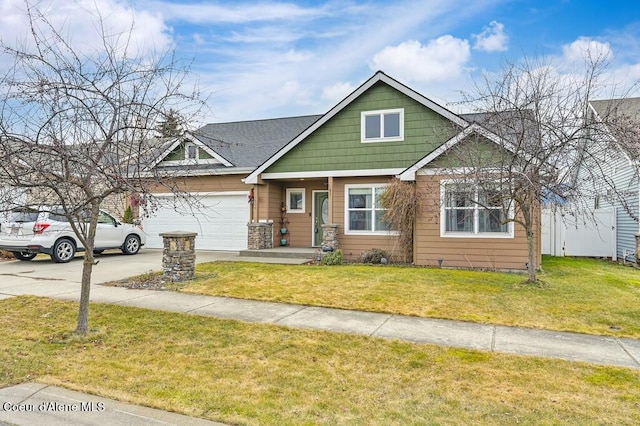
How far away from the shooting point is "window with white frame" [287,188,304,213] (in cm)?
1553

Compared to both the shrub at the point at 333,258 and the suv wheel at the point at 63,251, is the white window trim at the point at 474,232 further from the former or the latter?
the suv wheel at the point at 63,251

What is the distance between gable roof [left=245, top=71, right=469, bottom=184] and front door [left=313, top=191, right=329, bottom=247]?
2.17 m

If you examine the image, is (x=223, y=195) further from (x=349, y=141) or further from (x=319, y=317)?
(x=319, y=317)

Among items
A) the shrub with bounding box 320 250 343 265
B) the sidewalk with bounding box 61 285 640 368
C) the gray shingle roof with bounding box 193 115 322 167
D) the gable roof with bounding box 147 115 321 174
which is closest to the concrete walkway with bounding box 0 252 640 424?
the sidewalk with bounding box 61 285 640 368

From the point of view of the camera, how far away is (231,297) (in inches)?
305

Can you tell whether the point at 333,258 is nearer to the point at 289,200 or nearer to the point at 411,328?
the point at 289,200

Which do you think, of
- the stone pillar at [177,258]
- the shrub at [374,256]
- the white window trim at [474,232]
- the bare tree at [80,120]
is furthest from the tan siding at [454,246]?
the bare tree at [80,120]

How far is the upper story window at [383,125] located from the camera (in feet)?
42.4

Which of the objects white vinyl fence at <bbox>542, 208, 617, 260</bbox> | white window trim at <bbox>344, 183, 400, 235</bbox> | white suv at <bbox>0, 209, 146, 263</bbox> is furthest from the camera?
white vinyl fence at <bbox>542, 208, 617, 260</bbox>

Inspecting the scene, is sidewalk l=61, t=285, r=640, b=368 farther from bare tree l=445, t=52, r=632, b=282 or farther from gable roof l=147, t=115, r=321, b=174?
gable roof l=147, t=115, r=321, b=174

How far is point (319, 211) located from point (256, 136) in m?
4.99

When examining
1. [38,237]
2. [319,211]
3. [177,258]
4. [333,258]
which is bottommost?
[333,258]

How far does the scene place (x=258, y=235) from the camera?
47.1ft

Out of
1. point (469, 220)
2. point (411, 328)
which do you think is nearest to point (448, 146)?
point (469, 220)
